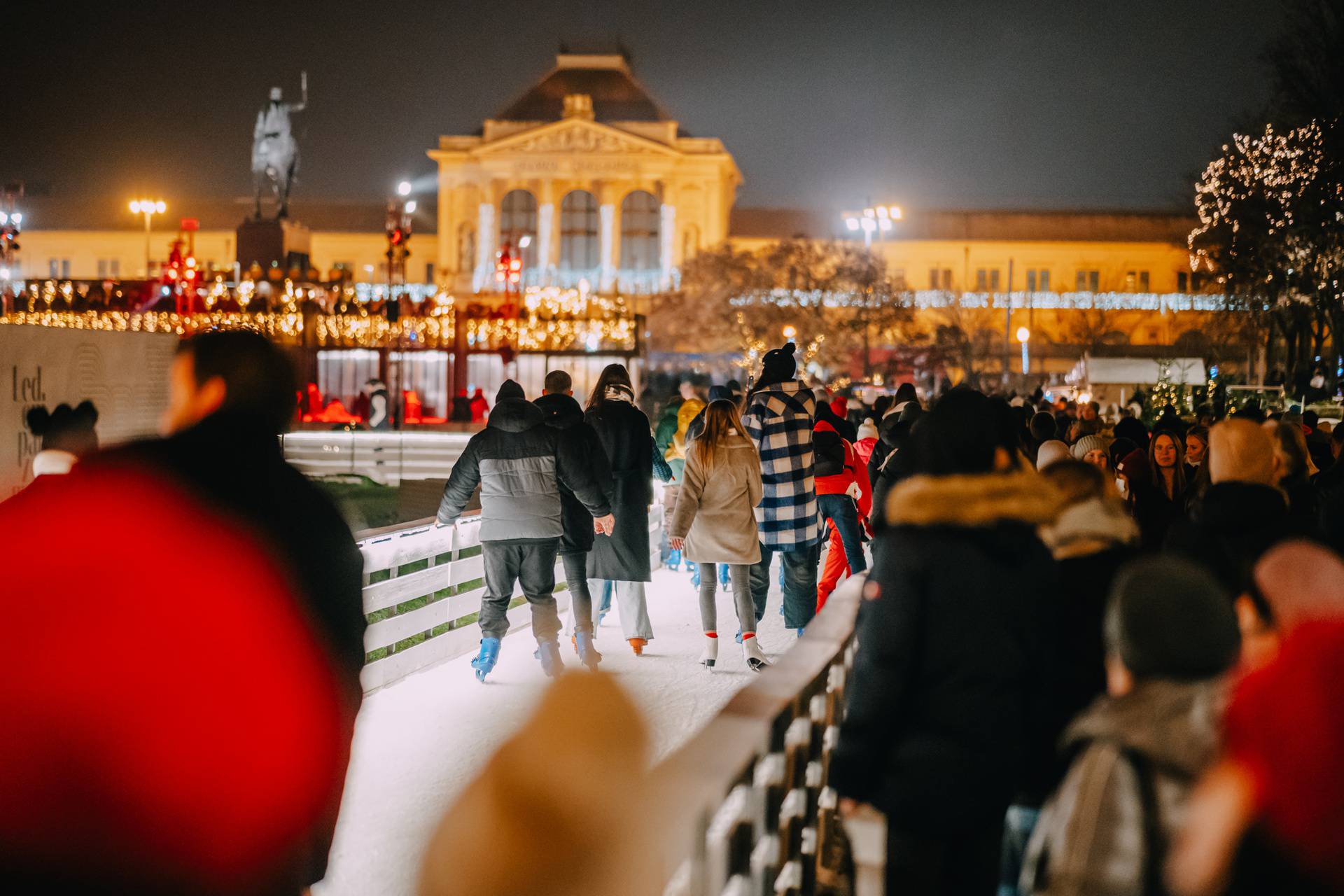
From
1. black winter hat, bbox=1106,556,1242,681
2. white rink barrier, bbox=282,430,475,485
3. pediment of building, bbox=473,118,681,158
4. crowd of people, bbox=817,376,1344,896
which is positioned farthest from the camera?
pediment of building, bbox=473,118,681,158

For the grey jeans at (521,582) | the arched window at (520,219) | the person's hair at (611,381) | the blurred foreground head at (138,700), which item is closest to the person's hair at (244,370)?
the blurred foreground head at (138,700)

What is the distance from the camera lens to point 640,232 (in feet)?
261

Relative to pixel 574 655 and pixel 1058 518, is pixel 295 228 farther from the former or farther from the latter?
pixel 1058 518

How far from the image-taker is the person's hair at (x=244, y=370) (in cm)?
265

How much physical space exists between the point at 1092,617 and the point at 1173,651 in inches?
51.8

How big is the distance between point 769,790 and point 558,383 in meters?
4.45

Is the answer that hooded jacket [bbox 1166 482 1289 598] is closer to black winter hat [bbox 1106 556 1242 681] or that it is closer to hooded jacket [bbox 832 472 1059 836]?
hooded jacket [bbox 832 472 1059 836]

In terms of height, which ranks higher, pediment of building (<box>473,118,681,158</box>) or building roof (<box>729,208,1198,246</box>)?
pediment of building (<box>473,118,681,158</box>)

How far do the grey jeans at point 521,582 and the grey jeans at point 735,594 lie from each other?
2.93ft

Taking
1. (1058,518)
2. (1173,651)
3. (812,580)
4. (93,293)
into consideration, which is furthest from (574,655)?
(93,293)

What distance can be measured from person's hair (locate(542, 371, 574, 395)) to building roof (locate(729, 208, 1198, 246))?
76.1 meters

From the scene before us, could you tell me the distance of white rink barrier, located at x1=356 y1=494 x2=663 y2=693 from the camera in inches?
298

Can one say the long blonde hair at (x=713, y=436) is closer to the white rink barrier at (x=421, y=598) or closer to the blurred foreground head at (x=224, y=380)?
the white rink barrier at (x=421, y=598)

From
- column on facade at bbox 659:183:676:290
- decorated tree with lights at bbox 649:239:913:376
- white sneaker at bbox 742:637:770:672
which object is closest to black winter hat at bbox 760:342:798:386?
white sneaker at bbox 742:637:770:672
